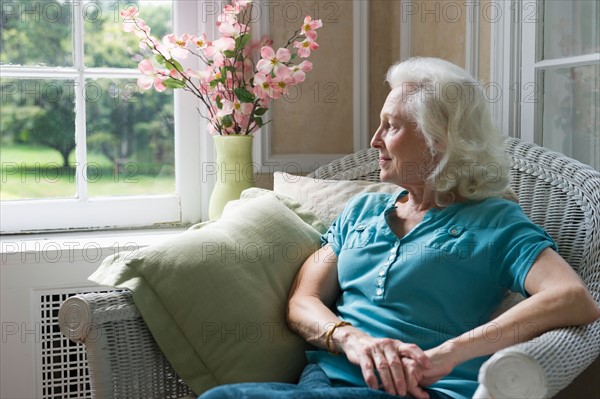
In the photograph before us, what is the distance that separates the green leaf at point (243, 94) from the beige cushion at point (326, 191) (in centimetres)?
38

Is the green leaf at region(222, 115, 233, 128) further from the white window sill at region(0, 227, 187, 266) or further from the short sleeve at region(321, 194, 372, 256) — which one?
the short sleeve at region(321, 194, 372, 256)

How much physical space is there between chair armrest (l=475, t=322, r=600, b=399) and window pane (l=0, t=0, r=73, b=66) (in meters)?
2.04

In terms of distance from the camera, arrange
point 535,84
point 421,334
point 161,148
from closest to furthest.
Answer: point 421,334, point 535,84, point 161,148

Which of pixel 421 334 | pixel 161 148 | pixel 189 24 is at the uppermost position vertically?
pixel 189 24

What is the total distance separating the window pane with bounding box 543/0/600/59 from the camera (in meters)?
2.04

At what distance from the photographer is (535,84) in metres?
2.31

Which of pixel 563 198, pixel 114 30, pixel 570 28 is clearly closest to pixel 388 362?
pixel 563 198

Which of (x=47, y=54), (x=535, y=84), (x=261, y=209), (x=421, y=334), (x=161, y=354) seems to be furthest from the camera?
(x=47, y=54)

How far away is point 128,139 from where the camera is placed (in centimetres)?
294

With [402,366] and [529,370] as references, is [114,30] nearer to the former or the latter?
[402,366]

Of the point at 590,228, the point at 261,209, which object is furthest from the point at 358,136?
the point at 590,228

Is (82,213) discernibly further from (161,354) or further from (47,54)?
(161,354)

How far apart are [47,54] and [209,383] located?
5.06ft

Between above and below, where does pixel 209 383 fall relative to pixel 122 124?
below
